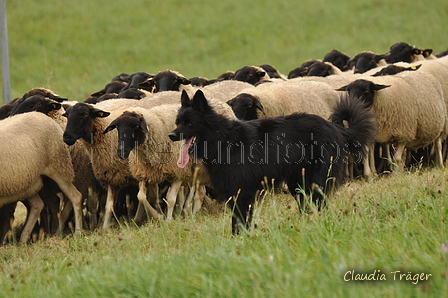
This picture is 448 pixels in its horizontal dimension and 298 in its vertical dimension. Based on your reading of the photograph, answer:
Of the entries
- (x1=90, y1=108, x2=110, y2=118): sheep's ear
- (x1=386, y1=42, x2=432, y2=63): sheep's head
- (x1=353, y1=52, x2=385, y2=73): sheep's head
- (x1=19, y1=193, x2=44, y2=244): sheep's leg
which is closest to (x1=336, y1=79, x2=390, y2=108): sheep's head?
(x1=90, y1=108, x2=110, y2=118): sheep's ear

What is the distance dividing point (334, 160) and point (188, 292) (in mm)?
2965

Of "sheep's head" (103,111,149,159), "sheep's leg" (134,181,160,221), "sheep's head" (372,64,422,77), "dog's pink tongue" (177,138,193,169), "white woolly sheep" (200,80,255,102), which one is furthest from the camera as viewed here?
"sheep's head" (372,64,422,77)

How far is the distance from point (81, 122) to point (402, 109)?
4915 millimetres

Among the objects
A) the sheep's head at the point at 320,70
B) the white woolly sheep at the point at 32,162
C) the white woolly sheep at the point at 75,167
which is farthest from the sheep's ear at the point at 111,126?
the sheep's head at the point at 320,70

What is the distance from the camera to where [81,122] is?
8000 mm

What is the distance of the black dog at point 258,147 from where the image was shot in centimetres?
586

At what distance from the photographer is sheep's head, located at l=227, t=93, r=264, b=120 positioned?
28.9ft

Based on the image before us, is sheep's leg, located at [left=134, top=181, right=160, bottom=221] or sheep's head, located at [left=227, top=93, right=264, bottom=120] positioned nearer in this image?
sheep's leg, located at [left=134, top=181, right=160, bottom=221]

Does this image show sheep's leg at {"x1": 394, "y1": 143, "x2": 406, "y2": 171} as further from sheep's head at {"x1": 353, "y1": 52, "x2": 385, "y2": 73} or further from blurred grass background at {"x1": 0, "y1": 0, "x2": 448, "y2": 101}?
blurred grass background at {"x1": 0, "y1": 0, "x2": 448, "y2": 101}

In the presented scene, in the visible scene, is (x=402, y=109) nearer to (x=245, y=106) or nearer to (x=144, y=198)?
(x=245, y=106)

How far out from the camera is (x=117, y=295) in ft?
12.2

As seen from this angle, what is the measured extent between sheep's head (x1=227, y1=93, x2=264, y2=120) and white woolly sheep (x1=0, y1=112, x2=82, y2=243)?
2.39 meters

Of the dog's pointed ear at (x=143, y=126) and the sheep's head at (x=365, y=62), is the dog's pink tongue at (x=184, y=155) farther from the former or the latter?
the sheep's head at (x=365, y=62)

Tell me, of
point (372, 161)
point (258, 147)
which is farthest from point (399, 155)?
point (258, 147)
